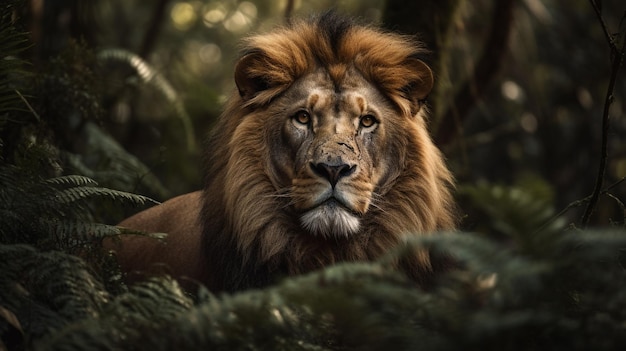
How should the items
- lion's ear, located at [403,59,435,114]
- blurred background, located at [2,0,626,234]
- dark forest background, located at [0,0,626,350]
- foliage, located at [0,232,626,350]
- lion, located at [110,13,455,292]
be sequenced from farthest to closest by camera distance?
blurred background, located at [2,0,626,234], lion's ear, located at [403,59,435,114], lion, located at [110,13,455,292], dark forest background, located at [0,0,626,350], foliage, located at [0,232,626,350]

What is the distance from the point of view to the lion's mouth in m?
5.04

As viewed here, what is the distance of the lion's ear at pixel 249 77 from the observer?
18.7 feet

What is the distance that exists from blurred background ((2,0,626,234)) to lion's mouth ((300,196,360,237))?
1738 mm

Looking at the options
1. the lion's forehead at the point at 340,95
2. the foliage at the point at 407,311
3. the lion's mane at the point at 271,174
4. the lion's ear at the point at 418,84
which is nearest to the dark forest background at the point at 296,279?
the foliage at the point at 407,311

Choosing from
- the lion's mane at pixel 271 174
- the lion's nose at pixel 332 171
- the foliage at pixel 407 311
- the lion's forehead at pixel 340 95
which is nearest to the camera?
the foliage at pixel 407 311

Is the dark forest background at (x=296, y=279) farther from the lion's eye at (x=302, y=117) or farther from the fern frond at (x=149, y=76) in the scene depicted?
the lion's eye at (x=302, y=117)

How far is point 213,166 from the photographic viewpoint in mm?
5895

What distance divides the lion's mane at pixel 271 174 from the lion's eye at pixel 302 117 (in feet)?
0.76

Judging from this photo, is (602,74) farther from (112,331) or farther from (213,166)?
(112,331)

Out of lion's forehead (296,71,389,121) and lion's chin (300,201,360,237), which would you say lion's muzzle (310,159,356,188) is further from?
lion's forehead (296,71,389,121)

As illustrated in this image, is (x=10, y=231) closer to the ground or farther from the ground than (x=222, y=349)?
farther from the ground

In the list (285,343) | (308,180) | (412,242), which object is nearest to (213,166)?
(308,180)

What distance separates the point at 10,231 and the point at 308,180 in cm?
168

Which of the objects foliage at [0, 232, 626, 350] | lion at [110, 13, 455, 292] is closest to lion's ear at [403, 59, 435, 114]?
lion at [110, 13, 455, 292]
